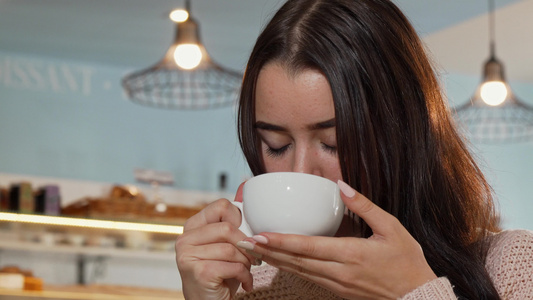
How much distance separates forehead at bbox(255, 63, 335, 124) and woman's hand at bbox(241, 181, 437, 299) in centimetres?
16

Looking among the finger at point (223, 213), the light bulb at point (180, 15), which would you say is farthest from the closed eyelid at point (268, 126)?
the light bulb at point (180, 15)

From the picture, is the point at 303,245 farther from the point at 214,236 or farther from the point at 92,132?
the point at 92,132

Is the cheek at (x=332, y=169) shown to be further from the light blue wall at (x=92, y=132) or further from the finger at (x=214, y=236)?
the light blue wall at (x=92, y=132)

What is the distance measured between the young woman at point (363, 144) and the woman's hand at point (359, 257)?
0.07m

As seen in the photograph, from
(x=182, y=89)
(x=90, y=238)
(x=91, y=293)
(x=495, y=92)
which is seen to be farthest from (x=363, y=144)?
(x=182, y=89)

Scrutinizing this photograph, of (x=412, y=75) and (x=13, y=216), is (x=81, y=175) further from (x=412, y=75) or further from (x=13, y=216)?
(x=412, y=75)

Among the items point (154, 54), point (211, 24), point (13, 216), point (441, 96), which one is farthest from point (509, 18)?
point (441, 96)

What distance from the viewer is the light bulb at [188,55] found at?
3857 mm

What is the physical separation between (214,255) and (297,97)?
251mm

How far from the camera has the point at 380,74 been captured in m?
1.11

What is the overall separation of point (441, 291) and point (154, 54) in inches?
212

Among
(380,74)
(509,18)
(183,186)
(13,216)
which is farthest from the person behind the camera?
(183,186)

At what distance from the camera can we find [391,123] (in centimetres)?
111

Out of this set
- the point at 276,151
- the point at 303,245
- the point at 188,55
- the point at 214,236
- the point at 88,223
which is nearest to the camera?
the point at 303,245
